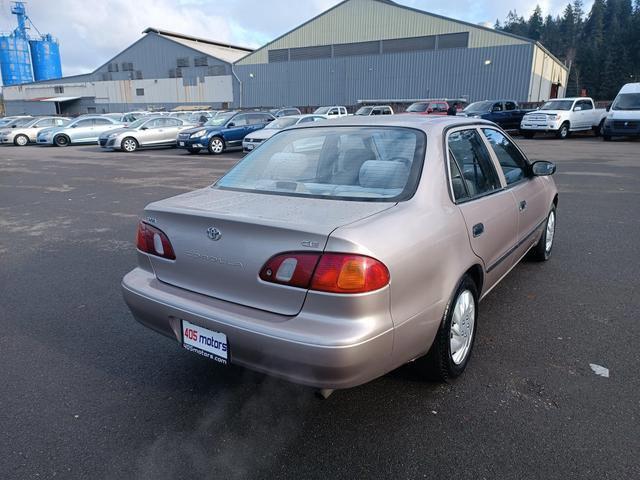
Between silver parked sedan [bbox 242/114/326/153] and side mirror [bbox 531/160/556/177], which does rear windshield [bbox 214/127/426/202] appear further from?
silver parked sedan [bbox 242/114/326/153]

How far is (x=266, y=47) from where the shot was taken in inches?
1753

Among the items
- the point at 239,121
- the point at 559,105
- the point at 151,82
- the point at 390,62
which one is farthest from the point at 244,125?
the point at 151,82

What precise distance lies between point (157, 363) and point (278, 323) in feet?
4.61

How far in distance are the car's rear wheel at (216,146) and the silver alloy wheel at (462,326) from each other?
56.5 feet

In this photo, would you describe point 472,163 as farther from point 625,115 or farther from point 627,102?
point 627,102

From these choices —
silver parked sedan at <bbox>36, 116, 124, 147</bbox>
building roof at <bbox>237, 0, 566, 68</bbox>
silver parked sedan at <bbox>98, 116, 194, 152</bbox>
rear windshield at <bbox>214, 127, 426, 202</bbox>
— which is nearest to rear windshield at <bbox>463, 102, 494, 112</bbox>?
building roof at <bbox>237, 0, 566, 68</bbox>

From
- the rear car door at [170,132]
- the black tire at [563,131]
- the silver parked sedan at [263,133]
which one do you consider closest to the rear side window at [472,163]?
the silver parked sedan at [263,133]

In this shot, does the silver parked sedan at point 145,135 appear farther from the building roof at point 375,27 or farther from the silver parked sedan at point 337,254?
the building roof at point 375,27

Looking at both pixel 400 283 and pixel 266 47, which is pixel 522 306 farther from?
pixel 266 47

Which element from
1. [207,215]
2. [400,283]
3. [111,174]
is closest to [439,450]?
[400,283]

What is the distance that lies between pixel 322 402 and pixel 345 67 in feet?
136

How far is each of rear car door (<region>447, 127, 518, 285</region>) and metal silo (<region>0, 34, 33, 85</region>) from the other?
7606cm

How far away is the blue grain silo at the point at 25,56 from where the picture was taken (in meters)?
63.8

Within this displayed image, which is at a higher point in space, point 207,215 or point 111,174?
point 207,215
